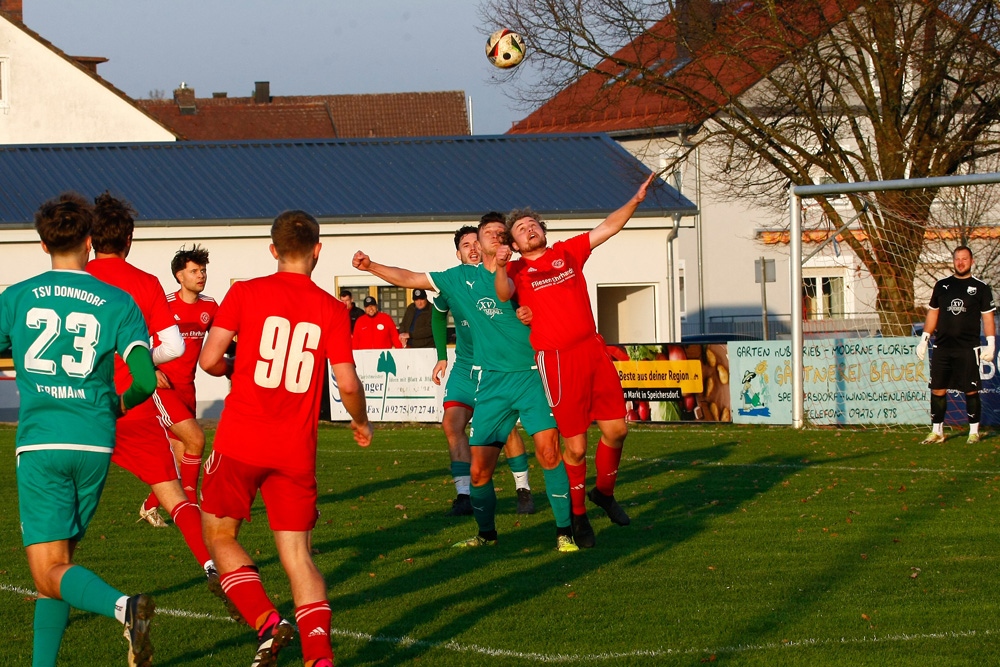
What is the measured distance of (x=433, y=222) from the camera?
24.8m

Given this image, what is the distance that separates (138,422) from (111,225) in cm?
109

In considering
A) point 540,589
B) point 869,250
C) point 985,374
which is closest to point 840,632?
point 540,589

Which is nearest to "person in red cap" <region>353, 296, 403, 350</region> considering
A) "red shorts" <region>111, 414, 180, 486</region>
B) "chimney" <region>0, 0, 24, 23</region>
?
"red shorts" <region>111, 414, 180, 486</region>

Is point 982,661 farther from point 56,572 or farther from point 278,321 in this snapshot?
point 56,572

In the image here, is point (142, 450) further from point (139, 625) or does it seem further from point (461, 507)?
point (461, 507)

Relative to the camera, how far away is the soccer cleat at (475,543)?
7.62 meters

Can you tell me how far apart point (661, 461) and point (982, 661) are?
801cm

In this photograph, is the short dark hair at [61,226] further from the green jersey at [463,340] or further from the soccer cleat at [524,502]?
the soccer cleat at [524,502]

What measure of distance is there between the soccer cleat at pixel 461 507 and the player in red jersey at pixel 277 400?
454 cm

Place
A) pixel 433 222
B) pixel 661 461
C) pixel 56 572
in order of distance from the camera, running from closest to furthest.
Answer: pixel 56 572
pixel 661 461
pixel 433 222

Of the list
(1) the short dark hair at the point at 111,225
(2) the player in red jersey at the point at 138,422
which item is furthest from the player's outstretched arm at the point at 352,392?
(1) the short dark hair at the point at 111,225

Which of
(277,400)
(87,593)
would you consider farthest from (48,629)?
(277,400)

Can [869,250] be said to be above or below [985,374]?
above

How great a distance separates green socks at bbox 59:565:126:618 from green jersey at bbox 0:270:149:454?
50 centimetres
